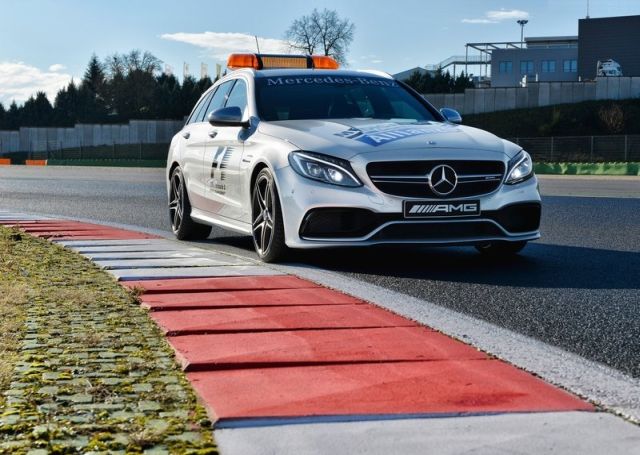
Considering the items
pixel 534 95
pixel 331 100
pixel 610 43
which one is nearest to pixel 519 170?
pixel 331 100

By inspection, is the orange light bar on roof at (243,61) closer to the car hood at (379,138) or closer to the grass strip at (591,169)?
the car hood at (379,138)

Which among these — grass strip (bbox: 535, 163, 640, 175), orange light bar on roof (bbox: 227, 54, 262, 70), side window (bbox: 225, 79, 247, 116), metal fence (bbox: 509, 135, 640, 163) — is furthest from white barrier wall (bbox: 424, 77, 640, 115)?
side window (bbox: 225, 79, 247, 116)

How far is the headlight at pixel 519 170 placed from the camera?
27.7 feet

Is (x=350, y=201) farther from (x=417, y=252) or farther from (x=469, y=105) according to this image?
(x=469, y=105)

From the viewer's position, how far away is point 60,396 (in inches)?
152

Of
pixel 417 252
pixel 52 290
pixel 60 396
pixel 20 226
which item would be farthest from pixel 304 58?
pixel 60 396

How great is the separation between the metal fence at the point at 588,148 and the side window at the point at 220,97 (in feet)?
115

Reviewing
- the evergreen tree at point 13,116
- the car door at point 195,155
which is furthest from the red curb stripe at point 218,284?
the evergreen tree at point 13,116

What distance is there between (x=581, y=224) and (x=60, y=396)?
382 inches

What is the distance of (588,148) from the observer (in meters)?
46.4

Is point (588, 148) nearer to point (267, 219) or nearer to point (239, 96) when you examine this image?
point (239, 96)

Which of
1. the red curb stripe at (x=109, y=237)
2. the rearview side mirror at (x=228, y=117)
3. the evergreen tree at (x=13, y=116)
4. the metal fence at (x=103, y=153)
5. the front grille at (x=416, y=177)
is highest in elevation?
the evergreen tree at (x=13, y=116)

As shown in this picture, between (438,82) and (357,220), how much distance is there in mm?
90572

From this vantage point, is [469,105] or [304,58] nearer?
[304,58]
